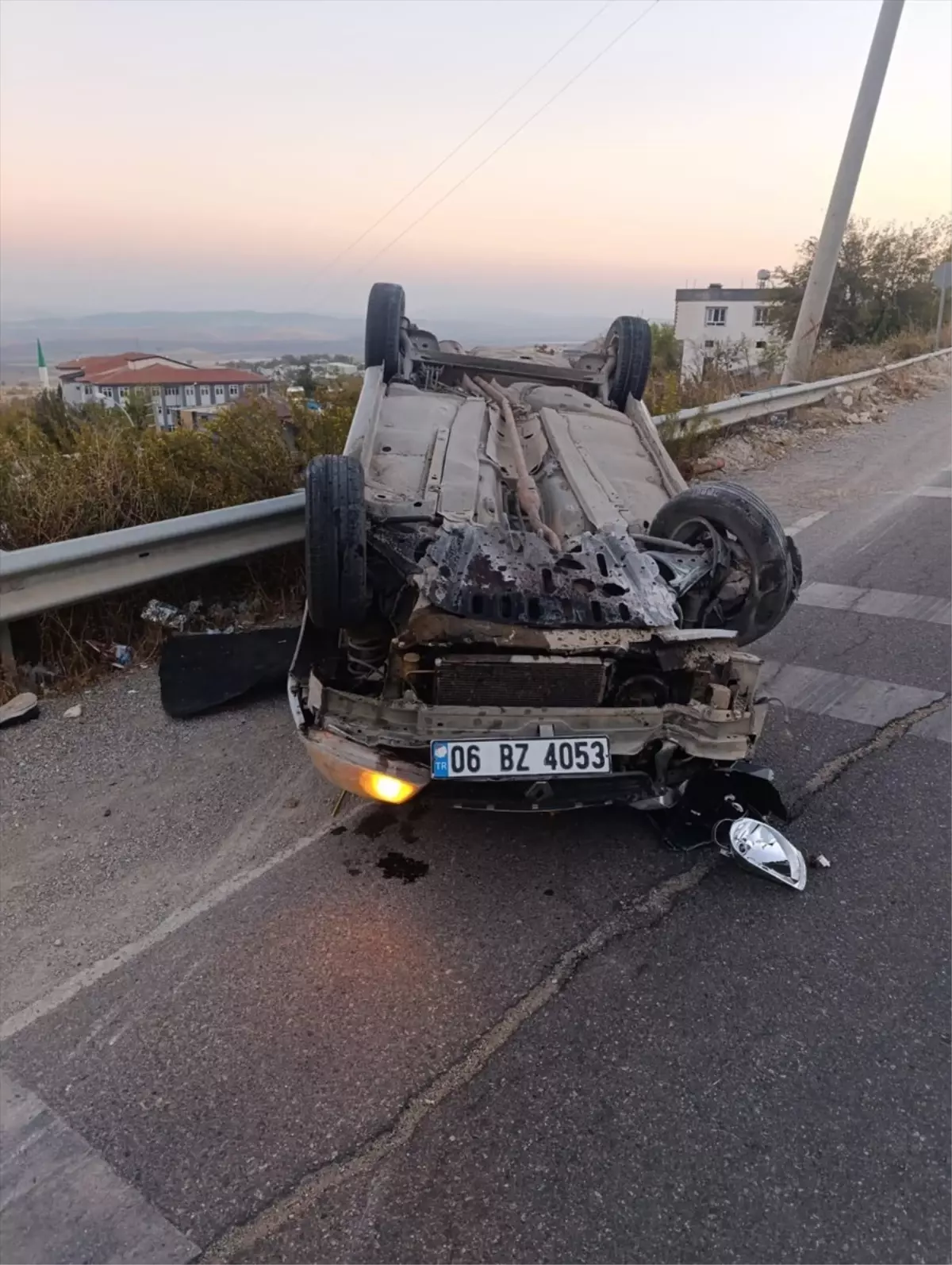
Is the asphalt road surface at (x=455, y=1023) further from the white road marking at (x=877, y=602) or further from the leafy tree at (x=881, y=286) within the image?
the leafy tree at (x=881, y=286)

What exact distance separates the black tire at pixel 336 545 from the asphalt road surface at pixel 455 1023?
0.88m

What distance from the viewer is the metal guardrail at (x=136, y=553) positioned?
4035mm

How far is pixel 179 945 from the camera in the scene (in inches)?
108

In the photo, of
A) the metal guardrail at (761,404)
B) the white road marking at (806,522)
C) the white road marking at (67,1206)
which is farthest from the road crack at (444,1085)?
the metal guardrail at (761,404)

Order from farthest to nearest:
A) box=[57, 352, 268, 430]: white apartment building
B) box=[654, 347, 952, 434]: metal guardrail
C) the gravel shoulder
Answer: box=[654, 347, 952, 434]: metal guardrail
box=[57, 352, 268, 430]: white apartment building
the gravel shoulder

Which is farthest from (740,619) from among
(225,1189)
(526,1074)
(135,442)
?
(135,442)

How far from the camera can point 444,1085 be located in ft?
7.41

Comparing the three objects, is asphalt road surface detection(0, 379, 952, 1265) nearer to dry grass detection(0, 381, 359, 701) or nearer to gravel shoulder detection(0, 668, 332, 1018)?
gravel shoulder detection(0, 668, 332, 1018)

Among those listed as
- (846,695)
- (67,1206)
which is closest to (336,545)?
(67,1206)

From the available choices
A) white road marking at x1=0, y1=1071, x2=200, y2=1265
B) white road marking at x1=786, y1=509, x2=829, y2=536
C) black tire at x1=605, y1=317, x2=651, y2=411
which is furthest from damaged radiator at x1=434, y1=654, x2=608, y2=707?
white road marking at x1=786, y1=509, x2=829, y2=536

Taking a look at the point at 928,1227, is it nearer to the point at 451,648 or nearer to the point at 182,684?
the point at 451,648

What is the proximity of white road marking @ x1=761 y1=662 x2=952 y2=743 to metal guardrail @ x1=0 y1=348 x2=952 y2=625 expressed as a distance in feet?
9.23

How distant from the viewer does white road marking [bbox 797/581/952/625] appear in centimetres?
525

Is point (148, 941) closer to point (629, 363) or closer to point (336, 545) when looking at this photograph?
point (336, 545)
